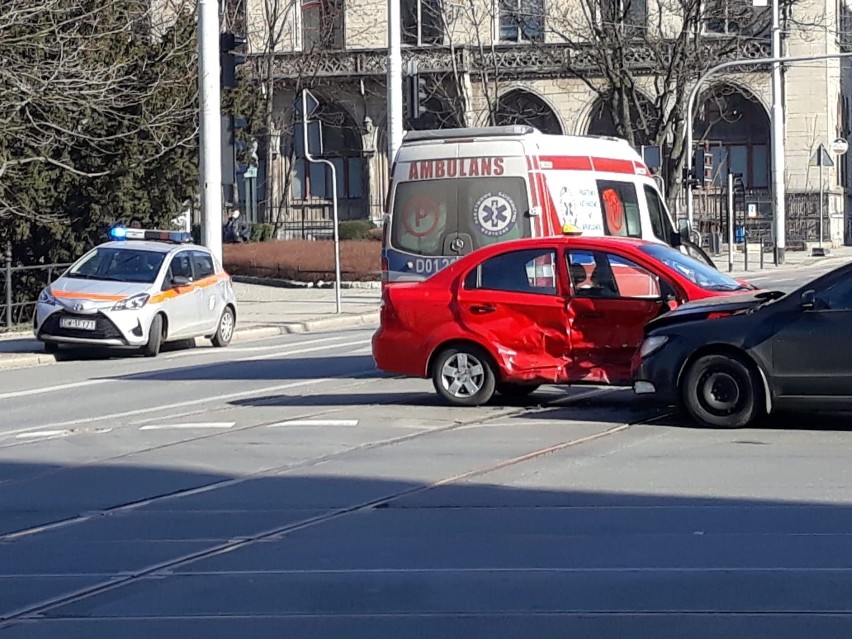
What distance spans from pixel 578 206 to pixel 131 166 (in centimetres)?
1481

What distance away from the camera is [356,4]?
59.9 meters

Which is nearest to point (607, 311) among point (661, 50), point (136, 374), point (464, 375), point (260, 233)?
point (464, 375)

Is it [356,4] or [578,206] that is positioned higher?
[356,4]

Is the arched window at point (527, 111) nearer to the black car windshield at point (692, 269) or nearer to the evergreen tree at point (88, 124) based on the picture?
the evergreen tree at point (88, 124)

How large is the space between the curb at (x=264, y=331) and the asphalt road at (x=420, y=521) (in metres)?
6.54

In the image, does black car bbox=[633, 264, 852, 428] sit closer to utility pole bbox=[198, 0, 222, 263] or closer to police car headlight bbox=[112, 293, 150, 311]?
police car headlight bbox=[112, 293, 150, 311]

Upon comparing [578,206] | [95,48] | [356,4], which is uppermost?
[356,4]

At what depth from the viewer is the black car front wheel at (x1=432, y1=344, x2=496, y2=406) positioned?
13680 mm

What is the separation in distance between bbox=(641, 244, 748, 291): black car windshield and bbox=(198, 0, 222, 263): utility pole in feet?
46.3

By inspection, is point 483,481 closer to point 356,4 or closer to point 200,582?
point 200,582

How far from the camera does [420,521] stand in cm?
873

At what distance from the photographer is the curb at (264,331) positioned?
21281 millimetres

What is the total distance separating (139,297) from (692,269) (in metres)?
10.4

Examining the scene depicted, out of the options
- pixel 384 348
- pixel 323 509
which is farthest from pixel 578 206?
pixel 323 509
